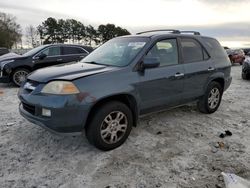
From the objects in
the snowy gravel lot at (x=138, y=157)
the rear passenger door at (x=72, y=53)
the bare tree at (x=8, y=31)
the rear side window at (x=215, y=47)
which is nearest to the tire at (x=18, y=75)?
the rear passenger door at (x=72, y=53)

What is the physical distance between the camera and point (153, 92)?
4590mm

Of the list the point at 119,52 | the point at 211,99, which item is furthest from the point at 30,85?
the point at 211,99

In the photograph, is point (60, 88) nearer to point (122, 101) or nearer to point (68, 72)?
point (68, 72)

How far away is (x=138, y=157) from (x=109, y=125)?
2.01 ft

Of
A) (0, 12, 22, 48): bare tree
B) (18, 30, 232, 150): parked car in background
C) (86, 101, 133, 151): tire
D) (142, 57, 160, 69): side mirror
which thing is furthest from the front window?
(0, 12, 22, 48): bare tree

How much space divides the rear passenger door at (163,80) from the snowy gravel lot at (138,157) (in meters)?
0.57

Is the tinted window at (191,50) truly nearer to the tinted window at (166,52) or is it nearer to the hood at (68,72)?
the tinted window at (166,52)

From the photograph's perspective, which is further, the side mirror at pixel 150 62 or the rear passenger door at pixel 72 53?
the rear passenger door at pixel 72 53

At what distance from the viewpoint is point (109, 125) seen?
4070 millimetres

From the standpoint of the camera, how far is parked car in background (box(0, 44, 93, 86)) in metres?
9.54

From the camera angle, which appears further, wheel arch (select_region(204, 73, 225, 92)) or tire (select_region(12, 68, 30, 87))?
tire (select_region(12, 68, 30, 87))

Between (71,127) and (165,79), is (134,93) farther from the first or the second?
(71,127)

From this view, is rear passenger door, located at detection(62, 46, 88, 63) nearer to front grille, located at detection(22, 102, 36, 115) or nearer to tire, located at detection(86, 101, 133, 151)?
front grille, located at detection(22, 102, 36, 115)

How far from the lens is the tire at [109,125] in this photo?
3.90 m
